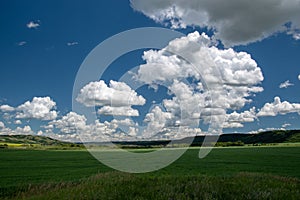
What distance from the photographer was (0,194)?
15.7 metres

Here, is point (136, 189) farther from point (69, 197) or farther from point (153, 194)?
point (69, 197)

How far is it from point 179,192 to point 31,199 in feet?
18.5

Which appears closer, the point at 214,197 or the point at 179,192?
the point at 214,197

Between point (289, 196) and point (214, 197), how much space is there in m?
2.91

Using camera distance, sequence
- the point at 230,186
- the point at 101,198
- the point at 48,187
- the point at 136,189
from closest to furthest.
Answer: the point at 101,198 < the point at 136,189 < the point at 230,186 < the point at 48,187

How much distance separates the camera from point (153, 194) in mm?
11227

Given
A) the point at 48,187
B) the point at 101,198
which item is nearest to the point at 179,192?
the point at 101,198

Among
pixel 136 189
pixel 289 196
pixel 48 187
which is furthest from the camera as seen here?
pixel 48 187

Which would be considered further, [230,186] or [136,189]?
[230,186]

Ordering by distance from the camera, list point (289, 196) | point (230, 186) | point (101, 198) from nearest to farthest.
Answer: point (101, 198) < point (289, 196) < point (230, 186)

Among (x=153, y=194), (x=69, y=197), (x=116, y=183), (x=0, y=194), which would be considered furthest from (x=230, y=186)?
(x=0, y=194)

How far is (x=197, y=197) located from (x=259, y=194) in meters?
2.37

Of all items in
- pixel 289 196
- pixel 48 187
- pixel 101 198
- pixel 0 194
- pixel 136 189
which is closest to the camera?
pixel 101 198

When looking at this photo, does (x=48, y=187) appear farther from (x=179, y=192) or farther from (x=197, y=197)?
(x=197, y=197)
